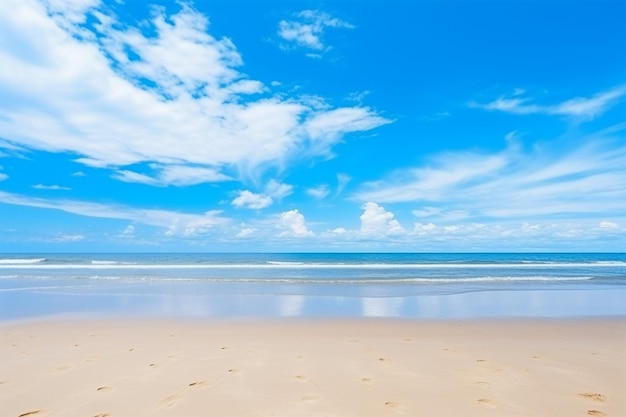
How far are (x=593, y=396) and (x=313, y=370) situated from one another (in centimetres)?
356

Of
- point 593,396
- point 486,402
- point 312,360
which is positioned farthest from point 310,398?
point 593,396

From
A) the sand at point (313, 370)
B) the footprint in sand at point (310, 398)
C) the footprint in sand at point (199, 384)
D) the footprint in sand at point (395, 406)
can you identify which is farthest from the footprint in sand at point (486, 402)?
the footprint in sand at point (199, 384)

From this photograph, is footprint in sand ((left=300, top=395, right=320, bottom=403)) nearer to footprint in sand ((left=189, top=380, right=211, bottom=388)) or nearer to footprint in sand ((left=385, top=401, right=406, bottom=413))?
footprint in sand ((left=385, top=401, right=406, bottom=413))

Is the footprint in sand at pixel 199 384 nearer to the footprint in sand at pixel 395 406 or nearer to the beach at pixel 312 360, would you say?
the beach at pixel 312 360

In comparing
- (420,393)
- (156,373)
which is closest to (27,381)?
(156,373)

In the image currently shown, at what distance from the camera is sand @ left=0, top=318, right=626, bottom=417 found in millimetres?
3799

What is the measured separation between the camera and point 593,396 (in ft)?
13.3

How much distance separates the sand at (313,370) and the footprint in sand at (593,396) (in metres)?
0.02

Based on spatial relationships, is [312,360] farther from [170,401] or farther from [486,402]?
[486,402]

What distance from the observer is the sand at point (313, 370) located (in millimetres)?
3799

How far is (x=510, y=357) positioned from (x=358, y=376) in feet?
9.42

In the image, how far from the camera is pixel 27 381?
15.4 feet

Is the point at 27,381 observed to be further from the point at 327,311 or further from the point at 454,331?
the point at 454,331

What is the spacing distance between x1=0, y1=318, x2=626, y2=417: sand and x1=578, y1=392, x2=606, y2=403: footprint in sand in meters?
0.02
